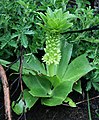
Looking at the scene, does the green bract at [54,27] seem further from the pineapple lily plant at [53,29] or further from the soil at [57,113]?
the soil at [57,113]

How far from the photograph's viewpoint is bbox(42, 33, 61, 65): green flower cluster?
5.08ft

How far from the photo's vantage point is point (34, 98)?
1.65 meters

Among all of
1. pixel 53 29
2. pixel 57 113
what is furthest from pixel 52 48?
pixel 57 113

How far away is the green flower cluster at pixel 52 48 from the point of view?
5.08ft

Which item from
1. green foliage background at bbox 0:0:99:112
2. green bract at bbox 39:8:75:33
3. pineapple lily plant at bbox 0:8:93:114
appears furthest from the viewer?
→ green foliage background at bbox 0:0:99:112

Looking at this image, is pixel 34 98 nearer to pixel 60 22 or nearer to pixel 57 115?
pixel 57 115

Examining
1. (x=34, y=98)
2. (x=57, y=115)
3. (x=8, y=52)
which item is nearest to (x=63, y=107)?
(x=57, y=115)

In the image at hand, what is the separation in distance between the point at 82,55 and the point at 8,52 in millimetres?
386

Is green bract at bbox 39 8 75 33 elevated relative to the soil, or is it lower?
elevated

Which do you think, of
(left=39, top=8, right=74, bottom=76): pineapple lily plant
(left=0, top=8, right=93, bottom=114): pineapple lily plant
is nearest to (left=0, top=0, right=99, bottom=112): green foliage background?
(left=0, top=8, right=93, bottom=114): pineapple lily plant

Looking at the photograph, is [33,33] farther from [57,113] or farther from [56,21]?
[57,113]

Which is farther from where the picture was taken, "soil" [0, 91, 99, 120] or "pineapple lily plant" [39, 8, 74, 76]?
"soil" [0, 91, 99, 120]

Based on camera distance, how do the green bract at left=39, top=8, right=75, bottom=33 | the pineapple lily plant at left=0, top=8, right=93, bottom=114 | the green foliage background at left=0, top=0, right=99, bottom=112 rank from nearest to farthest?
1. the green bract at left=39, top=8, right=75, bottom=33
2. the pineapple lily plant at left=0, top=8, right=93, bottom=114
3. the green foliage background at left=0, top=0, right=99, bottom=112

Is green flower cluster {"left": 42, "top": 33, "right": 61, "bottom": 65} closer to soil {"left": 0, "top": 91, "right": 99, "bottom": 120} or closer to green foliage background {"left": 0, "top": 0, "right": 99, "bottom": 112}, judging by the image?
green foliage background {"left": 0, "top": 0, "right": 99, "bottom": 112}
